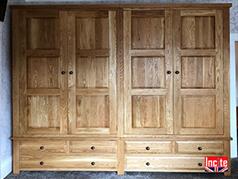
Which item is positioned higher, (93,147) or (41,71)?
(41,71)

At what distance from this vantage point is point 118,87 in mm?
2754

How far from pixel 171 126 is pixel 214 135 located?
0.43 m

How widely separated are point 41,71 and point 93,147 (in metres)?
0.92

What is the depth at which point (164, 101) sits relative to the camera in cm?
274

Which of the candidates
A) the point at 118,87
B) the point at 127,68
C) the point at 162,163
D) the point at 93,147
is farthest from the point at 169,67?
the point at 93,147

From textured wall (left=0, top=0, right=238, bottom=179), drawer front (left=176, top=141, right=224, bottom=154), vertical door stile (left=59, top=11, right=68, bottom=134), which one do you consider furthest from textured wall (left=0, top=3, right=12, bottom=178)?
drawer front (left=176, top=141, right=224, bottom=154)

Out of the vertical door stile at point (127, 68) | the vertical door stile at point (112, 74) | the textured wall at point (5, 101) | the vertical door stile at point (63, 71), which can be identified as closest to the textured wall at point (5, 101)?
the textured wall at point (5, 101)

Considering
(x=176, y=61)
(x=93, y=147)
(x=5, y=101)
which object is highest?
(x=176, y=61)

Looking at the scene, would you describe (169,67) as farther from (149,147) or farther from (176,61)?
(149,147)

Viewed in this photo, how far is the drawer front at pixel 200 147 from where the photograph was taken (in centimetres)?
272

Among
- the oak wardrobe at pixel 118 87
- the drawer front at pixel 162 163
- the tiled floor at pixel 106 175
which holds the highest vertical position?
the oak wardrobe at pixel 118 87

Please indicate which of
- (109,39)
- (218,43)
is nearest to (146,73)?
(109,39)

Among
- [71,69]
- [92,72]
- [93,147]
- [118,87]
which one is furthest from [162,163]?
[71,69]

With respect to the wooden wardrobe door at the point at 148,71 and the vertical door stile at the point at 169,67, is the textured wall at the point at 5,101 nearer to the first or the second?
the wooden wardrobe door at the point at 148,71
